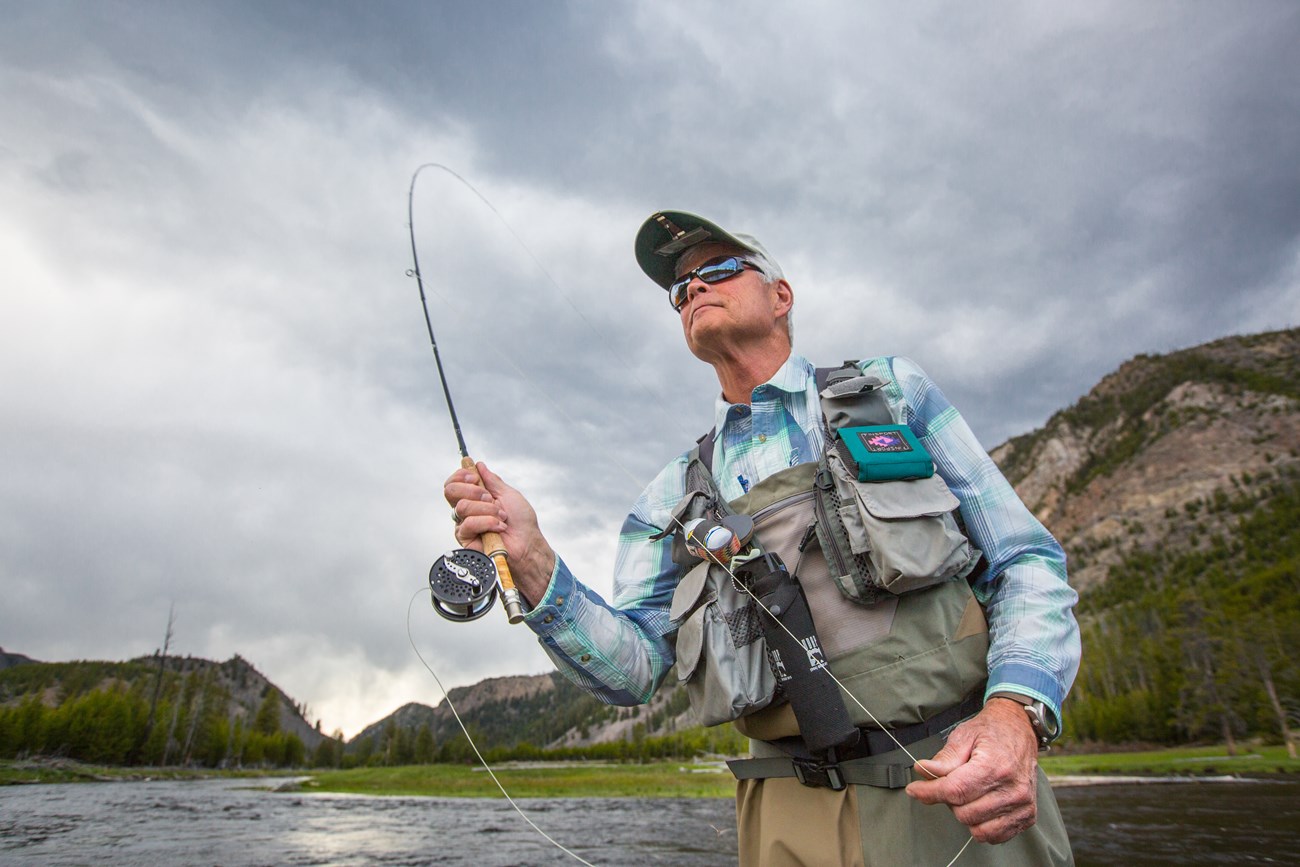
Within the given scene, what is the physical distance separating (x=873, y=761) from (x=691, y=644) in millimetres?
652

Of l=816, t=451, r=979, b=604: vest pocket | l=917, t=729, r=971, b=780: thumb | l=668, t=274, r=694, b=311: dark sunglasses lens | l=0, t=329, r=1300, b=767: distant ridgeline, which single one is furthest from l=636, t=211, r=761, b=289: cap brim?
l=0, t=329, r=1300, b=767: distant ridgeline

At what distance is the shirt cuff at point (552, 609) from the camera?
91.2 inches

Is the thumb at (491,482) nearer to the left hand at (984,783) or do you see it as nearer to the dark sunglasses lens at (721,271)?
the dark sunglasses lens at (721,271)

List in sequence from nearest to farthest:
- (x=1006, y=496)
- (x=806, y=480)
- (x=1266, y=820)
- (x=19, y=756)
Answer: (x=1006, y=496) → (x=806, y=480) → (x=1266, y=820) → (x=19, y=756)

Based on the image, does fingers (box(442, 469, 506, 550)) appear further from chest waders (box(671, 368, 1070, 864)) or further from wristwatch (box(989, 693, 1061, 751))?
wristwatch (box(989, 693, 1061, 751))

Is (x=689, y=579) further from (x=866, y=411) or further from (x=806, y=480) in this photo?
(x=866, y=411)

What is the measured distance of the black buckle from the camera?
2059mm

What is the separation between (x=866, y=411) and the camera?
2.42 m

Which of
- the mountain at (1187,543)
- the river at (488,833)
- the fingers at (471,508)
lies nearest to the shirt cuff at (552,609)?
the fingers at (471,508)

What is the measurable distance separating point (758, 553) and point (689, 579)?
0.98 ft

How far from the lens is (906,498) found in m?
2.19

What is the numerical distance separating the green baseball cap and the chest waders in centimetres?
98

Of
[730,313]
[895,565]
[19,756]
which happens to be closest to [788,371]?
[730,313]

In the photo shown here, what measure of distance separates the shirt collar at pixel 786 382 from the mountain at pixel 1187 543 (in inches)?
1756
